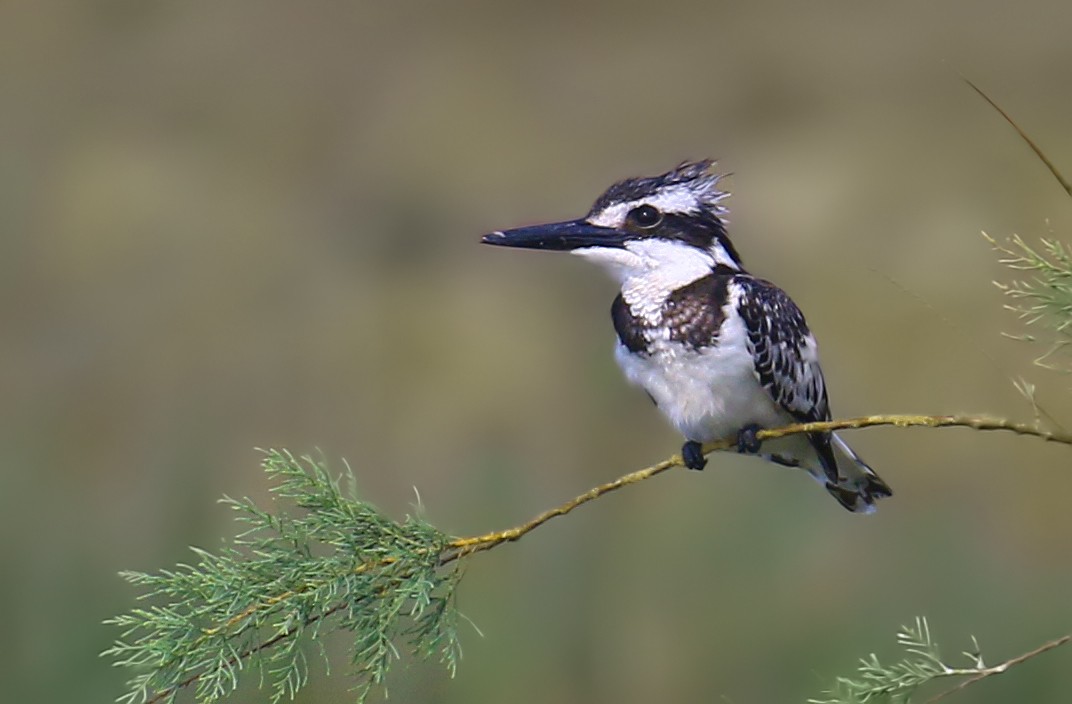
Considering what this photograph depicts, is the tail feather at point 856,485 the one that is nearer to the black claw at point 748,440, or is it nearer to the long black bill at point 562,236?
the black claw at point 748,440

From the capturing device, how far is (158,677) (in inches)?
29.7

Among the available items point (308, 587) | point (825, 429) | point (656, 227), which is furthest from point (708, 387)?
point (308, 587)

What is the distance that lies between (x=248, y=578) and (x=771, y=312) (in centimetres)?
47

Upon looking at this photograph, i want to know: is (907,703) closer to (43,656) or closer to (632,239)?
(632,239)

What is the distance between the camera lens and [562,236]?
103 centimetres

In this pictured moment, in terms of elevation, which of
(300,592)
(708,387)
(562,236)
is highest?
(562,236)

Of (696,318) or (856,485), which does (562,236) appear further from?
(856,485)

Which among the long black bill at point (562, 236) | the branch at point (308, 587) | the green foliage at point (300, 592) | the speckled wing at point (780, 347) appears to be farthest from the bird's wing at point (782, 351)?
the green foliage at point (300, 592)

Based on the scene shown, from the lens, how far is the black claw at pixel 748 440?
1069 millimetres

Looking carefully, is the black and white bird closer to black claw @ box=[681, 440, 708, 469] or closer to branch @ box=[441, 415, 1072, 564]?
black claw @ box=[681, 440, 708, 469]

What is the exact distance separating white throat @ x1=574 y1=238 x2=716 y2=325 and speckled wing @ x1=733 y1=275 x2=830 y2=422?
0.04 m

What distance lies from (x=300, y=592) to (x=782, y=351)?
458mm

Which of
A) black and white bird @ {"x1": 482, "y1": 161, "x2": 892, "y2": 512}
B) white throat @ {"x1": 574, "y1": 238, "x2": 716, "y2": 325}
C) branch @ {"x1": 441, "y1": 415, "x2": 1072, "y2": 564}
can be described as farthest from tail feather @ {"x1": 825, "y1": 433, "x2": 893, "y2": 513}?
branch @ {"x1": 441, "y1": 415, "x2": 1072, "y2": 564}

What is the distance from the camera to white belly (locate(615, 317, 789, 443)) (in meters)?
1.04
